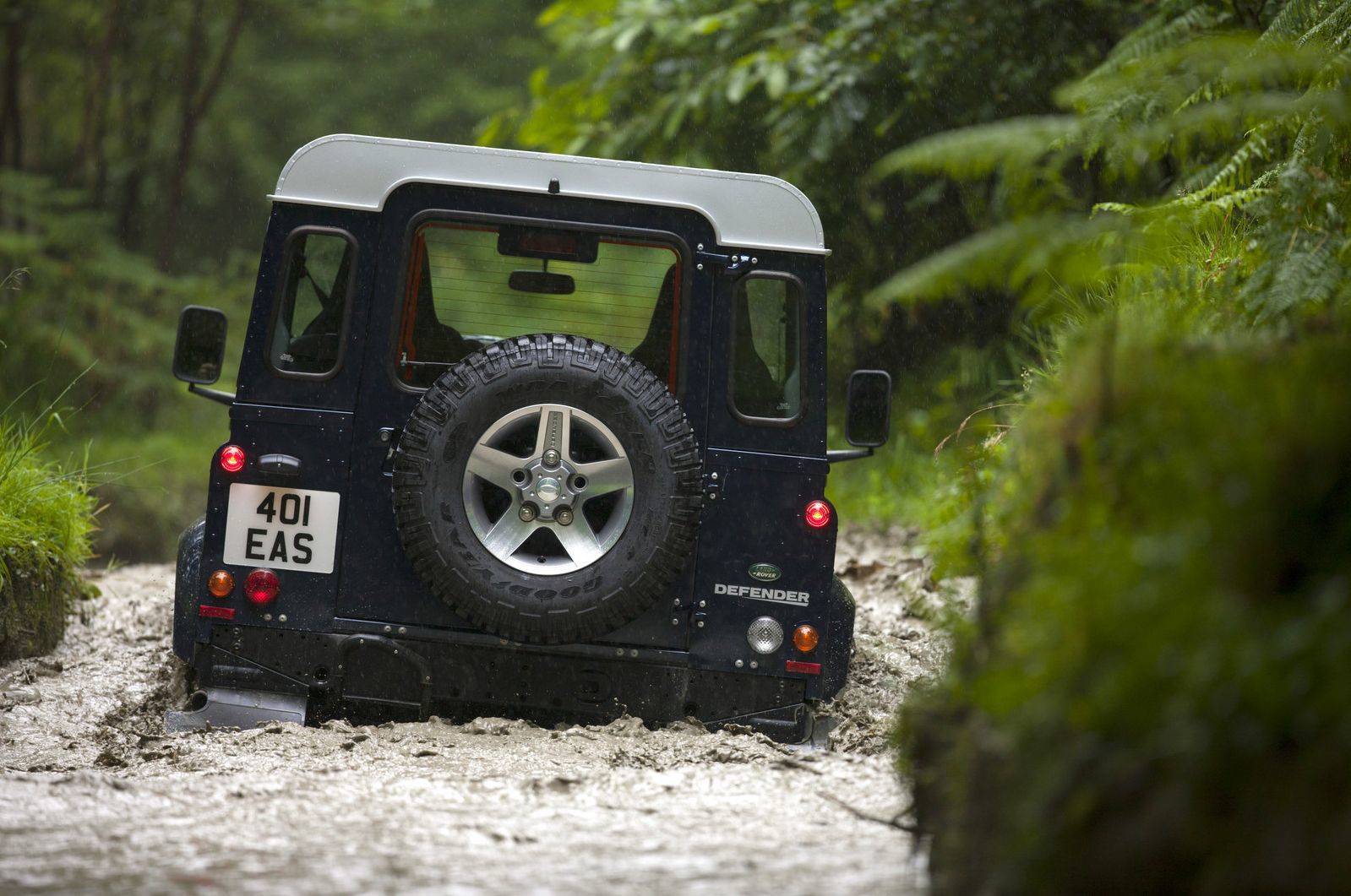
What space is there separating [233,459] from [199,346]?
1.69 feet

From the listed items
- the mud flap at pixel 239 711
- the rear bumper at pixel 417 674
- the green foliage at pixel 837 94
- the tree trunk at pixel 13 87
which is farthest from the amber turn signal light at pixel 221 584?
the tree trunk at pixel 13 87

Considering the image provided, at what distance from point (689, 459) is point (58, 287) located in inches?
572

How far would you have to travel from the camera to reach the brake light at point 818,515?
17.0ft

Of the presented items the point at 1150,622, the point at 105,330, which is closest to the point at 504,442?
the point at 1150,622

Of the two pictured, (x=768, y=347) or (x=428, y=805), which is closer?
(x=428, y=805)

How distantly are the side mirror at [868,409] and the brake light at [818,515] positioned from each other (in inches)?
15.0

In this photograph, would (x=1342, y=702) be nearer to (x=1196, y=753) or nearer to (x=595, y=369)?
(x=1196, y=753)

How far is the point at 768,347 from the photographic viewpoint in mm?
5324

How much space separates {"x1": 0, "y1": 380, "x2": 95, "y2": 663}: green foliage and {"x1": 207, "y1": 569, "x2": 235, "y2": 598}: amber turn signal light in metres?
1.49

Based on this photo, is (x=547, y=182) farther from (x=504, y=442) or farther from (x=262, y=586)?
(x=262, y=586)

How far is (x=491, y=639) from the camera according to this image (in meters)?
5.04

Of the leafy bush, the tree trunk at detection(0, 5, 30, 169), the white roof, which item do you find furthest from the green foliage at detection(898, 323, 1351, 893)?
the tree trunk at detection(0, 5, 30, 169)

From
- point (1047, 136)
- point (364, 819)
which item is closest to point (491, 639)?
point (364, 819)

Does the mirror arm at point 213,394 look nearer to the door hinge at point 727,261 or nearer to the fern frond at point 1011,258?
the door hinge at point 727,261
